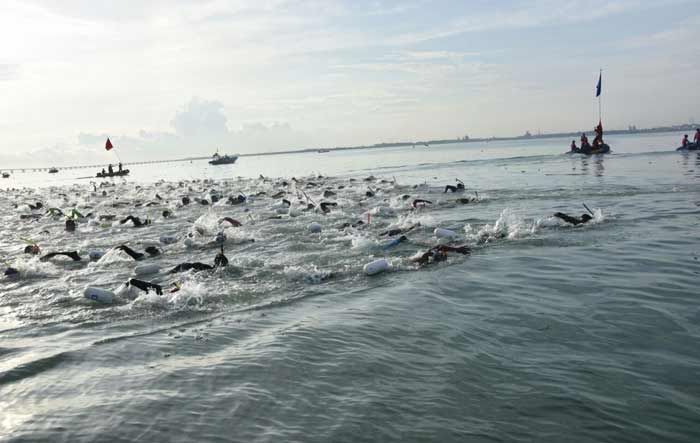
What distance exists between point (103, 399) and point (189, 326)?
260 cm

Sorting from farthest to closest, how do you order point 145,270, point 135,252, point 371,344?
point 135,252
point 145,270
point 371,344

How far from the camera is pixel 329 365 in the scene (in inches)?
248

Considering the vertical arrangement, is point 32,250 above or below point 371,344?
above

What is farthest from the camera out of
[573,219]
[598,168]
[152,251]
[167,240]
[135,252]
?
[598,168]

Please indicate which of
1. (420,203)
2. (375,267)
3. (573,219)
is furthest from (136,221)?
(573,219)

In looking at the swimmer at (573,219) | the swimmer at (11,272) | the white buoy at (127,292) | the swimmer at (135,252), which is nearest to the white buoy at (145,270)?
the swimmer at (135,252)

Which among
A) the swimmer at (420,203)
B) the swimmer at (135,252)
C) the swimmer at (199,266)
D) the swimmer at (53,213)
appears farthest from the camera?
the swimmer at (53,213)

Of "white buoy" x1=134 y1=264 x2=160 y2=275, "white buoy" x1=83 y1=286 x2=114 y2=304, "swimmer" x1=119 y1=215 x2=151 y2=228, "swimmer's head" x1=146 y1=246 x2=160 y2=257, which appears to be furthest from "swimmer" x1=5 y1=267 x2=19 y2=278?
"swimmer" x1=119 y1=215 x2=151 y2=228

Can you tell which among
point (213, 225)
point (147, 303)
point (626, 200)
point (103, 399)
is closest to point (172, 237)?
point (213, 225)

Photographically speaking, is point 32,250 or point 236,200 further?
point 236,200

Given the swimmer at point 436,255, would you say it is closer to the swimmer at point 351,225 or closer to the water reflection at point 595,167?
the swimmer at point 351,225

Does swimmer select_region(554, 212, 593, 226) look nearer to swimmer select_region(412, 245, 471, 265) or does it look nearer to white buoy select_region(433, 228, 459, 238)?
white buoy select_region(433, 228, 459, 238)

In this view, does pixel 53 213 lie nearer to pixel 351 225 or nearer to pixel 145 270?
pixel 351 225

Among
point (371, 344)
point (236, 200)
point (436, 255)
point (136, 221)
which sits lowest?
point (371, 344)
